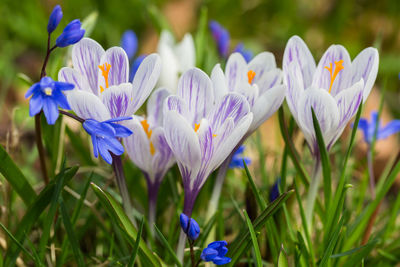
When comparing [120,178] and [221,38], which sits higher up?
[221,38]

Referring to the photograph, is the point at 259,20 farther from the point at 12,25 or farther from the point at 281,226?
the point at 281,226

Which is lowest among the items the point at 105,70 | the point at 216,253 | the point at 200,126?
the point at 216,253

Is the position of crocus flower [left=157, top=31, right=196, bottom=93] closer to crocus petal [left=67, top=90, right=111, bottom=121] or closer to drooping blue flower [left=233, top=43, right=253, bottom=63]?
drooping blue flower [left=233, top=43, right=253, bottom=63]

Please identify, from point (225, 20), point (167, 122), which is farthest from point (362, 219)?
point (225, 20)

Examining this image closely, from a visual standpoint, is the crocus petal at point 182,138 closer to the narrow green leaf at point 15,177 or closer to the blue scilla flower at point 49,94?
the blue scilla flower at point 49,94

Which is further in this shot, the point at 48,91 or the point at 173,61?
the point at 173,61

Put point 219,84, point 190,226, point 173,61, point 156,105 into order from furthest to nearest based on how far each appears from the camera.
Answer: point 173,61 → point 156,105 → point 219,84 → point 190,226

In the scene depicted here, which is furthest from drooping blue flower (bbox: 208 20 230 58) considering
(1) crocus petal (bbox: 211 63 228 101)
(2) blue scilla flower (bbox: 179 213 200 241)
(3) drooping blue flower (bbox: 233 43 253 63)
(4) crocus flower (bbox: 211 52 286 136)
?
(2) blue scilla flower (bbox: 179 213 200 241)

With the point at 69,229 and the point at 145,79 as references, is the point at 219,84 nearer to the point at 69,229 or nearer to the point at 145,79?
the point at 145,79

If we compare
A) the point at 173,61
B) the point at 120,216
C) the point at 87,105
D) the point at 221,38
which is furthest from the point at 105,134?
the point at 221,38
